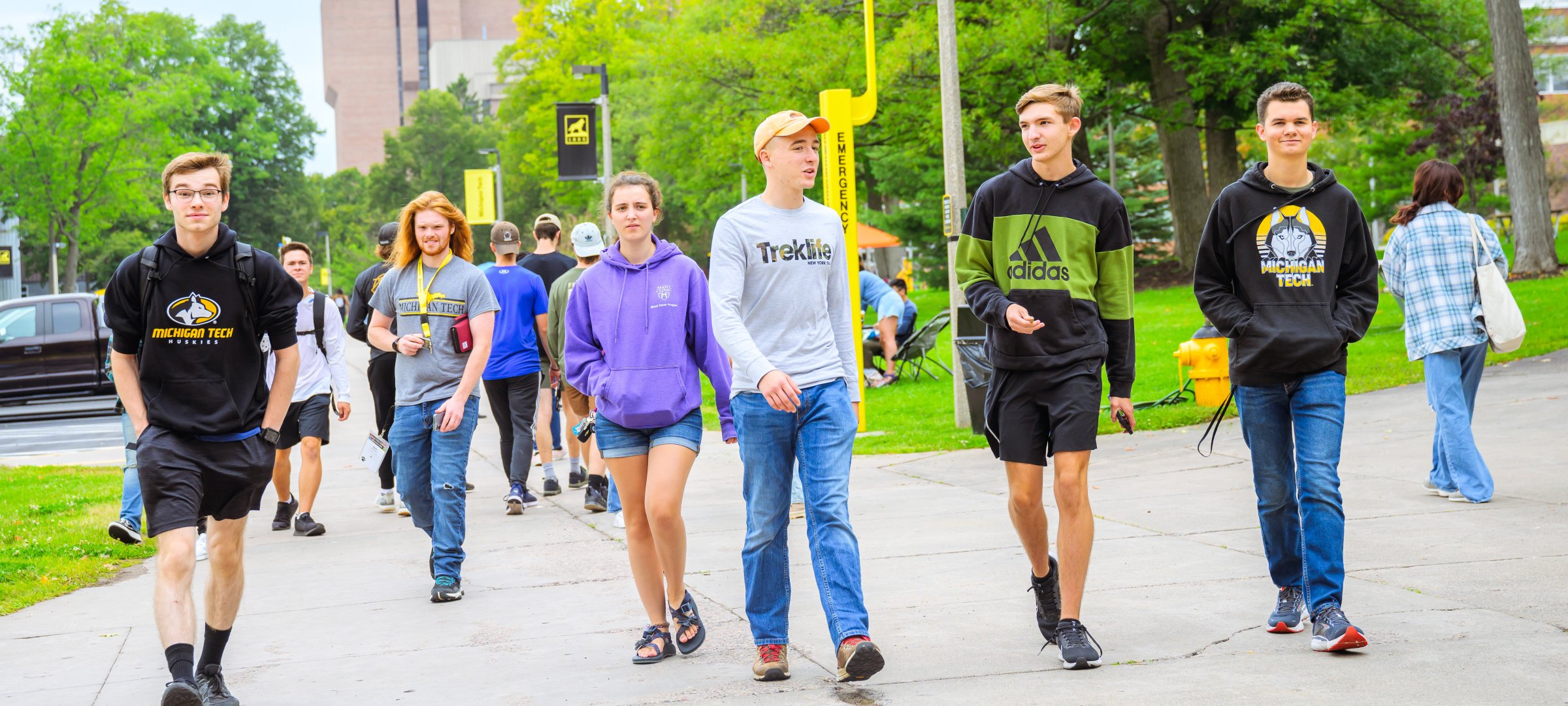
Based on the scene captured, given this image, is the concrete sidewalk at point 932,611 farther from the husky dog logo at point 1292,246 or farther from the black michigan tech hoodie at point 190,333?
the husky dog logo at point 1292,246

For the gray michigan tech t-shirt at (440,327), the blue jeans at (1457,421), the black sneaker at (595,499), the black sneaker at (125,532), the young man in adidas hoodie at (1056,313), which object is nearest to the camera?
the young man in adidas hoodie at (1056,313)

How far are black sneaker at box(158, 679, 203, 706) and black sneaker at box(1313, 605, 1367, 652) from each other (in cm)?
363

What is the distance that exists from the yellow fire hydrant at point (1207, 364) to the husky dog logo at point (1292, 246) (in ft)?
24.6

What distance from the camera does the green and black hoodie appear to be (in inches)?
185

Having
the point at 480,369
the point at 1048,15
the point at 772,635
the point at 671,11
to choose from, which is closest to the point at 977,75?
the point at 1048,15

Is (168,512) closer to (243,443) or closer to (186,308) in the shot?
(243,443)

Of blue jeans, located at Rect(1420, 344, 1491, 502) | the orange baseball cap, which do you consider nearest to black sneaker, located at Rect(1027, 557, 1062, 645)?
the orange baseball cap

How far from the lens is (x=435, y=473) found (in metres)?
6.60

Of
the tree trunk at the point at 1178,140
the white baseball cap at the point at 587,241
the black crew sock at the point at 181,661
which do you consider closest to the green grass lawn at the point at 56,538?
the black crew sock at the point at 181,661

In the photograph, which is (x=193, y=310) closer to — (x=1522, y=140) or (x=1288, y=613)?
(x=1288, y=613)

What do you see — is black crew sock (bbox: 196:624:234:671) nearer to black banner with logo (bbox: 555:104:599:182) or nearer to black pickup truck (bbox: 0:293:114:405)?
black pickup truck (bbox: 0:293:114:405)

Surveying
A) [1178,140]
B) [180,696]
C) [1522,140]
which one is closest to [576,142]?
[1178,140]

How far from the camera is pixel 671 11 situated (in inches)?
2281

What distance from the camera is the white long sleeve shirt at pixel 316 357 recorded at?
28.6ft
